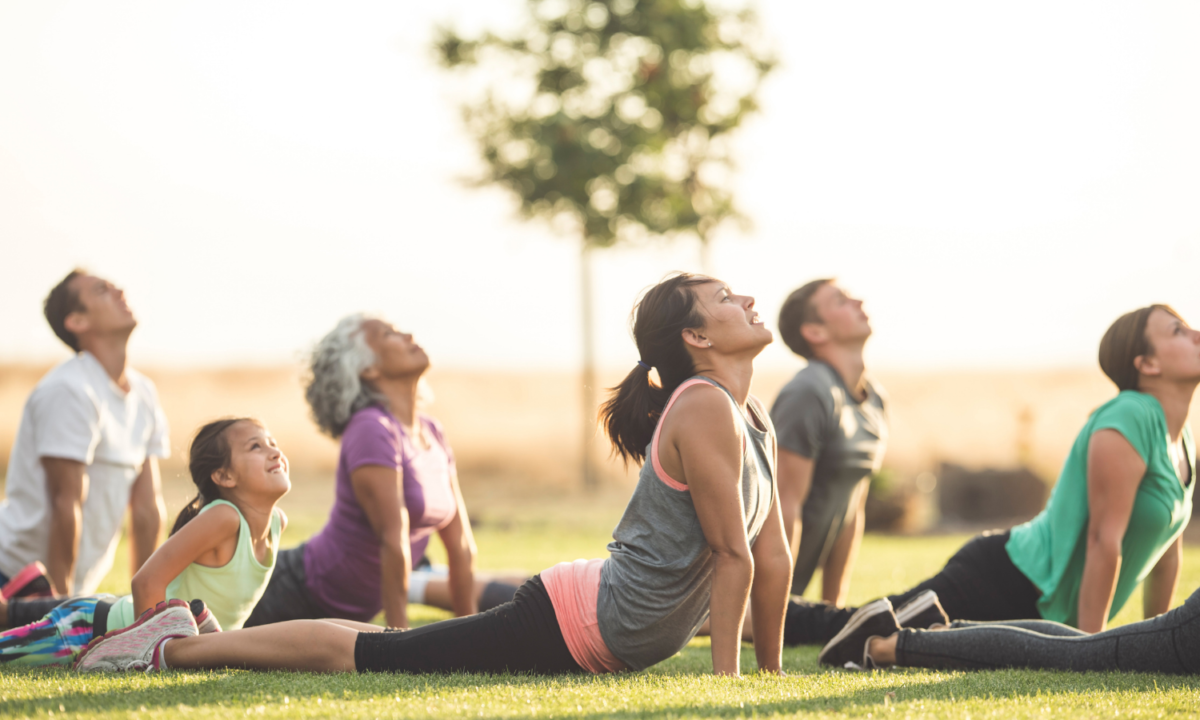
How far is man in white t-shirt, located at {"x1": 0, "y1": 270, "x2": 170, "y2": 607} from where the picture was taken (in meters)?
5.55

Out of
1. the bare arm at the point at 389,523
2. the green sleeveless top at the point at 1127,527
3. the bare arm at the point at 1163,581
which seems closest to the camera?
the green sleeveless top at the point at 1127,527

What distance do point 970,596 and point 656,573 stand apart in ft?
7.16

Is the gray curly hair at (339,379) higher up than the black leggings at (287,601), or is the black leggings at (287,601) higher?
the gray curly hair at (339,379)

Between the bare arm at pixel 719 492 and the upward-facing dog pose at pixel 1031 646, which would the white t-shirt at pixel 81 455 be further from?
the upward-facing dog pose at pixel 1031 646

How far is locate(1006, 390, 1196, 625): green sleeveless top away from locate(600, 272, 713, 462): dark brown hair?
208cm

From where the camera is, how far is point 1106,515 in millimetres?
4570

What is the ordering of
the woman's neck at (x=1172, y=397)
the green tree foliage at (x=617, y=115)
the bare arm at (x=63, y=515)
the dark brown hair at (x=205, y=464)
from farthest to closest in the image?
the green tree foliage at (x=617, y=115)
the bare arm at (x=63, y=515)
the woman's neck at (x=1172, y=397)
the dark brown hair at (x=205, y=464)

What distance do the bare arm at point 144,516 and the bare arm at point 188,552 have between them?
6.60ft

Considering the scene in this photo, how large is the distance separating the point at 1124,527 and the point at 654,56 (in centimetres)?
1240

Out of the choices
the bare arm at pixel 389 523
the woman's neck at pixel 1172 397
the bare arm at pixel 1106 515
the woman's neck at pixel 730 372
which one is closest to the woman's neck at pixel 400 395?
the bare arm at pixel 389 523

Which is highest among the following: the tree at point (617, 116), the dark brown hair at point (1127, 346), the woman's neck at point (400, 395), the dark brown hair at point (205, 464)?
the tree at point (617, 116)

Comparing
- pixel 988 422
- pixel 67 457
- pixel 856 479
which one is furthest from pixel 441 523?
pixel 988 422

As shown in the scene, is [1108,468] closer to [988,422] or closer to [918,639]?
[918,639]

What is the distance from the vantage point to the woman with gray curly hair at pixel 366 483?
504 centimetres
